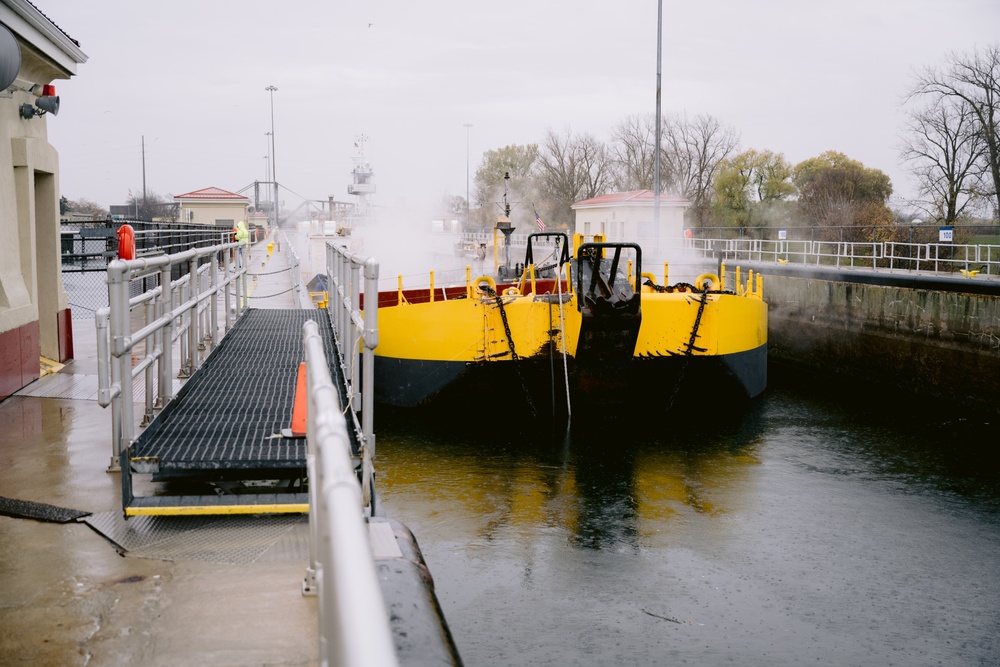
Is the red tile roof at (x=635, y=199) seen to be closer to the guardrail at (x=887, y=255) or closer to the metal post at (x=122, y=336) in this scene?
the guardrail at (x=887, y=255)

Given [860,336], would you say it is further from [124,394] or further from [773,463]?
[124,394]

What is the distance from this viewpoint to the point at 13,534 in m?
4.80

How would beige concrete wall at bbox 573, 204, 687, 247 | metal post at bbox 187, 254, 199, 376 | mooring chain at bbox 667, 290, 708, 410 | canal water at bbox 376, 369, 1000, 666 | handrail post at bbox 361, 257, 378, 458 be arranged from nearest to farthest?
handrail post at bbox 361, 257, 378, 458 → metal post at bbox 187, 254, 199, 376 → canal water at bbox 376, 369, 1000, 666 → mooring chain at bbox 667, 290, 708, 410 → beige concrete wall at bbox 573, 204, 687, 247

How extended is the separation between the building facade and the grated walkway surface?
217 cm

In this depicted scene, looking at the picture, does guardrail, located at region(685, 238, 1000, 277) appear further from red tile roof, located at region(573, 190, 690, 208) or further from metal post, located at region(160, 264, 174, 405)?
metal post, located at region(160, 264, 174, 405)

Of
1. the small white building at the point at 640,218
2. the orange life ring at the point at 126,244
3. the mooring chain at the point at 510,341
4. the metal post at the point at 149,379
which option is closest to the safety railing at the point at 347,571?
the metal post at the point at 149,379

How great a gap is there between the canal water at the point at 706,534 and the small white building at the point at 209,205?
5896 cm

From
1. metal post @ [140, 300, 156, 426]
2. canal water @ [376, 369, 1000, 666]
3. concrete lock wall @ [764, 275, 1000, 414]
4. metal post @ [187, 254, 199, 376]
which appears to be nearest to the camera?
metal post @ [140, 300, 156, 426]

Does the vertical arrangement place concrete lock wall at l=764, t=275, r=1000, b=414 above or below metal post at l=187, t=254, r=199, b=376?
below

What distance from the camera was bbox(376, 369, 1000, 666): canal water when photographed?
7.90m

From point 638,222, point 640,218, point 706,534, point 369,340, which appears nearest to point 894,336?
point 706,534

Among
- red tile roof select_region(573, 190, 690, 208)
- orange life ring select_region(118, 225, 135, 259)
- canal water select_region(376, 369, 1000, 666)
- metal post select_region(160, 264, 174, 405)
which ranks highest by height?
red tile roof select_region(573, 190, 690, 208)

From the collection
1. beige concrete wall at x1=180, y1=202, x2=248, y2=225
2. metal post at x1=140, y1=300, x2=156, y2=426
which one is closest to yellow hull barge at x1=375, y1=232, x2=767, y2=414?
metal post at x1=140, y1=300, x2=156, y2=426

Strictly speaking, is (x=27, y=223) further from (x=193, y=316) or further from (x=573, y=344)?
(x=573, y=344)
